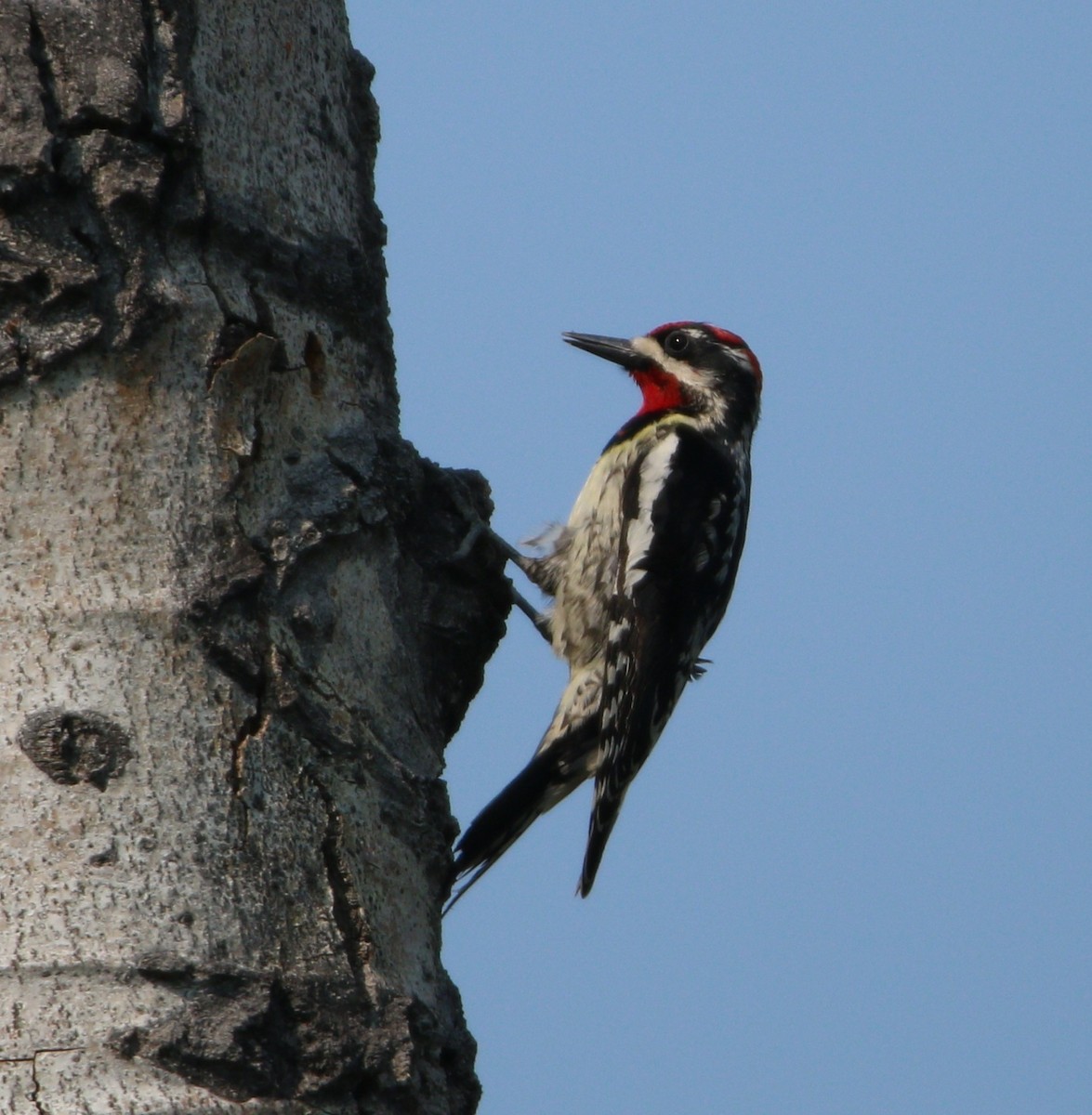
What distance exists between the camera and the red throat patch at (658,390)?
5.01 meters

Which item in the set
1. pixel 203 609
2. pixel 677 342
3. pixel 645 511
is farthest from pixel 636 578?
pixel 203 609

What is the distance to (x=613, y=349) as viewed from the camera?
16.5 ft

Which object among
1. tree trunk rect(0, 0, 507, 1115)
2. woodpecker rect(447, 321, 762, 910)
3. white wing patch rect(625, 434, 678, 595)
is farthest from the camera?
white wing patch rect(625, 434, 678, 595)

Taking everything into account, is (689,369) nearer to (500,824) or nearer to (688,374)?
(688,374)

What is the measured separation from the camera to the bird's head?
5.02m

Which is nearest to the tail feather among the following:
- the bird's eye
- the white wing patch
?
the white wing patch

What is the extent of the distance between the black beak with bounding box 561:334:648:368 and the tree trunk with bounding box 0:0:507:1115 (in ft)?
8.13

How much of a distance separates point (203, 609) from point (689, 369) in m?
3.24

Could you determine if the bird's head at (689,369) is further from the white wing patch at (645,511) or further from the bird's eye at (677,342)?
the white wing patch at (645,511)

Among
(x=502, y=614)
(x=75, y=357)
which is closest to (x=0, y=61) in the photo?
(x=75, y=357)

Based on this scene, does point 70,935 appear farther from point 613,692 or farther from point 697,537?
point 697,537

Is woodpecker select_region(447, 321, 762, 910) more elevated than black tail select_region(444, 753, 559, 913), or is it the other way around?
woodpecker select_region(447, 321, 762, 910)

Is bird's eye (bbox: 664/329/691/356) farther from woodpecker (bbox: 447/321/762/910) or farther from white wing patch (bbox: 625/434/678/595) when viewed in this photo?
white wing patch (bbox: 625/434/678/595)

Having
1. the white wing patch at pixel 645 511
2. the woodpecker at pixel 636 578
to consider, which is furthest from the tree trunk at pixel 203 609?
the white wing patch at pixel 645 511
